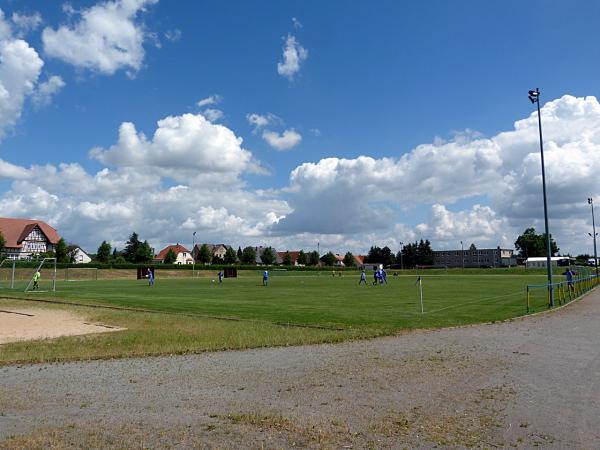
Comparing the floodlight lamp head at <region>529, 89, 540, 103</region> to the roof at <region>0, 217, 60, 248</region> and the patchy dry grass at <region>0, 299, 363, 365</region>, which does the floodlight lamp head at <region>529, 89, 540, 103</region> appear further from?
the roof at <region>0, 217, 60, 248</region>

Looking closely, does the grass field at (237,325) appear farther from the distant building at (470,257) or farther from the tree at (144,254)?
the distant building at (470,257)

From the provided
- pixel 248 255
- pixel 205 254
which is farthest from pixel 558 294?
pixel 248 255

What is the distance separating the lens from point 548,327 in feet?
55.6

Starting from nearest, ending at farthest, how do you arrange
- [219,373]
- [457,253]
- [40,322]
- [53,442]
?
[53,442] < [219,373] < [40,322] < [457,253]

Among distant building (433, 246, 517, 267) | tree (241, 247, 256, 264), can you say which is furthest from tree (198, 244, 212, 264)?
distant building (433, 246, 517, 267)

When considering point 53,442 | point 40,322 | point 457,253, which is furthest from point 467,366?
Result: point 457,253

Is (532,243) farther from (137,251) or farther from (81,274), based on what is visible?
(81,274)

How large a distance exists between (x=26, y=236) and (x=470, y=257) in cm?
14938

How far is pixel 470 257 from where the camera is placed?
19362 centimetres

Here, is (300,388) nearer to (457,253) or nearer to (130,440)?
(130,440)

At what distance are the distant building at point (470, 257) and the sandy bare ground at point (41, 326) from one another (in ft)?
581

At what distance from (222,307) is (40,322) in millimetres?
8328

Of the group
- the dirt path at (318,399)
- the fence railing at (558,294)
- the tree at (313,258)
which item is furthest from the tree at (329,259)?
the dirt path at (318,399)

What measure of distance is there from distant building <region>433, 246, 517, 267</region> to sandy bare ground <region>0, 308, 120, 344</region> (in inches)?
6977
